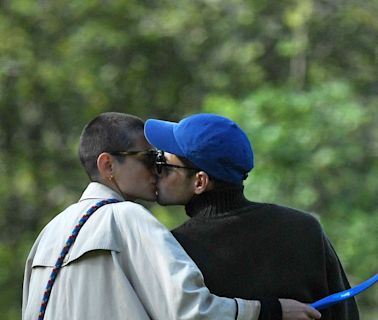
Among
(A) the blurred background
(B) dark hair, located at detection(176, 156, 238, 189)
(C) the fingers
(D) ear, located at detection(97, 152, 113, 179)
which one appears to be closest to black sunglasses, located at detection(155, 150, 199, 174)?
(B) dark hair, located at detection(176, 156, 238, 189)

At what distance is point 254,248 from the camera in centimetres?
294

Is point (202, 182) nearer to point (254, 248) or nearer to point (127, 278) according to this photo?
point (254, 248)

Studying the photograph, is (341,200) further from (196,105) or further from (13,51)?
(13,51)

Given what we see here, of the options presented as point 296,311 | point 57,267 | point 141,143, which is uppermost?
point 141,143

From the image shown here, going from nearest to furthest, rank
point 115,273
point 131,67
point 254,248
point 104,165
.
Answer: point 115,273 < point 254,248 < point 104,165 < point 131,67

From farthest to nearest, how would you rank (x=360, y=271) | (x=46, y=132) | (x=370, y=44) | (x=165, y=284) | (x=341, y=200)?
(x=46, y=132)
(x=370, y=44)
(x=341, y=200)
(x=360, y=271)
(x=165, y=284)

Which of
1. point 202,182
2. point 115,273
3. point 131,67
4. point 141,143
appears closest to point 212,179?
point 202,182

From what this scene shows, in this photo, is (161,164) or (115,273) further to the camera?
(161,164)

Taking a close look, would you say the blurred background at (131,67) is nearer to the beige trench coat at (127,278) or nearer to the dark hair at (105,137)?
the dark hair at (105,137)

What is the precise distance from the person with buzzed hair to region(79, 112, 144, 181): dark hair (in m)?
0.04

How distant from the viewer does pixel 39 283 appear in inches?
116

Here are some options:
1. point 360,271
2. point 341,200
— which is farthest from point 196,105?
point 360,271

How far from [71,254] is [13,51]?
7.24 meters

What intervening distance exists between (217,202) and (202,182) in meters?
0.07
